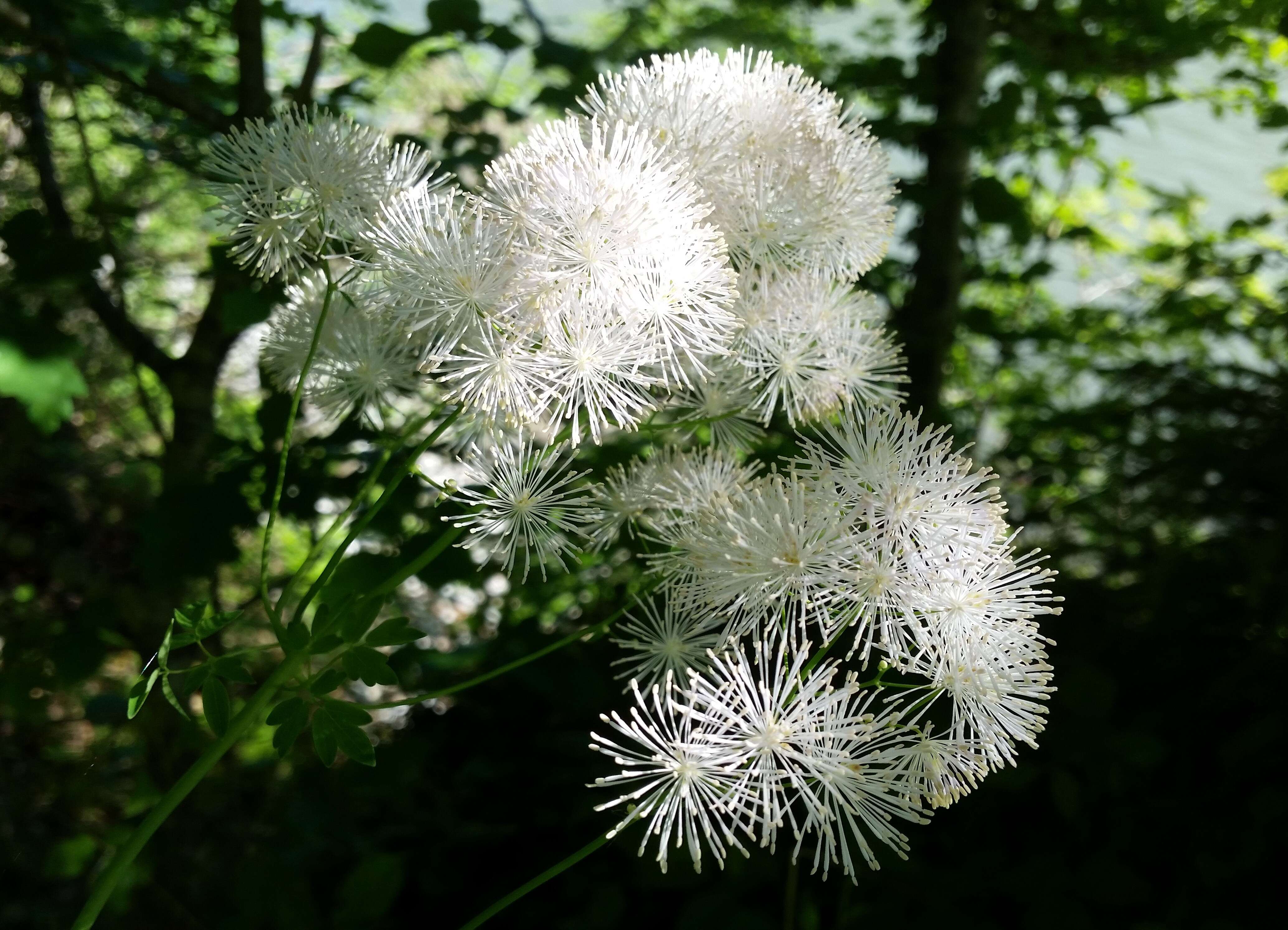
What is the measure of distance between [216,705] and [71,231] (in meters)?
1.00

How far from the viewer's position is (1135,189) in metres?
2.61

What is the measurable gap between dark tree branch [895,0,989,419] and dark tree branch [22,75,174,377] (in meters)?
1.13

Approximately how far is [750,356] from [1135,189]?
2.40 metres

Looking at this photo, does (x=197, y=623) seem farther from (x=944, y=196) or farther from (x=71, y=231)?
(x=944, y=196)

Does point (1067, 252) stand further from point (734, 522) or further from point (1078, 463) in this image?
point (734, 522)

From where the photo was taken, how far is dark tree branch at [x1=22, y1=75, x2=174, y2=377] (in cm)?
134

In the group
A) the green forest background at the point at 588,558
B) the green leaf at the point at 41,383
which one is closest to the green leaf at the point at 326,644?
the green forest background at the point at 588,558

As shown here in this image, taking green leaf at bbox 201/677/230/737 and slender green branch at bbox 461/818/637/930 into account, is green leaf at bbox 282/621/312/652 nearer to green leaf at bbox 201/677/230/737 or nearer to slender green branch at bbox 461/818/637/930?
green leaf at bbox 201/677/230/737

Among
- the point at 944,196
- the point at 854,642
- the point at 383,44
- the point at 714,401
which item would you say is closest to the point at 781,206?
the point at 714,401

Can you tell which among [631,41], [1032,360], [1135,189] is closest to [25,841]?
[631,41]

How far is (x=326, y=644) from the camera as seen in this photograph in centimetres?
61

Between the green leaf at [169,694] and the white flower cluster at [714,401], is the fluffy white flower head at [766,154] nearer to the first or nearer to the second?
the white flower cluster at [714,401]

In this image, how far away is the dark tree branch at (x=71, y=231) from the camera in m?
1.34

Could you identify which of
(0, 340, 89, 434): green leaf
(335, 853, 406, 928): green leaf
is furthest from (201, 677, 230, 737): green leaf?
(335, 853, 406, 928): green leaf
